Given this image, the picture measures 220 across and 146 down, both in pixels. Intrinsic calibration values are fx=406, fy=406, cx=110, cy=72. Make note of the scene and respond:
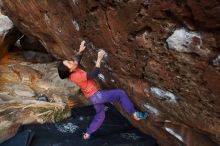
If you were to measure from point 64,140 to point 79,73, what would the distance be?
1.72 m

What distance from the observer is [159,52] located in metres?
4.68

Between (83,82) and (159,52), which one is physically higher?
(159,52)

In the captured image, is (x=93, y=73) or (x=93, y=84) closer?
(x=93, y=73)

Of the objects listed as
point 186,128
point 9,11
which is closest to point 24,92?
point 9,11

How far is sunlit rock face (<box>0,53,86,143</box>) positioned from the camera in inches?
293

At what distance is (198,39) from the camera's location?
13.5 ft

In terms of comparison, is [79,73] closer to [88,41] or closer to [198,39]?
[88,41]

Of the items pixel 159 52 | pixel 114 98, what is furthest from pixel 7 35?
pixel 159 52

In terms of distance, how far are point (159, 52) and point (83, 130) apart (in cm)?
291

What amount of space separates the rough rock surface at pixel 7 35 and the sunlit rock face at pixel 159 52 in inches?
131

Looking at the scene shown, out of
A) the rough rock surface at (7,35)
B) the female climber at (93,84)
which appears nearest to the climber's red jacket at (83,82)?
the female climber at (93,84)

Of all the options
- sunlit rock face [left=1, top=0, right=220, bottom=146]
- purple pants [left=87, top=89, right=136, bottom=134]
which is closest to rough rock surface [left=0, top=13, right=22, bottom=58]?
sunlit rock face [left=1, top=0, right=220, bottom=146]

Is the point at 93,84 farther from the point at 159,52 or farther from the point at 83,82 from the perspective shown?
the point at 159,52

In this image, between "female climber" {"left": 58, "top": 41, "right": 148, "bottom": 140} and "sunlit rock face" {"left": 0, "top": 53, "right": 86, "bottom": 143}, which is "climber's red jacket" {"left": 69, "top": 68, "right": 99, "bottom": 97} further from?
"sunlit rock face" {"left": 0, "top": 53, "right": 86, "bottom": 143}
